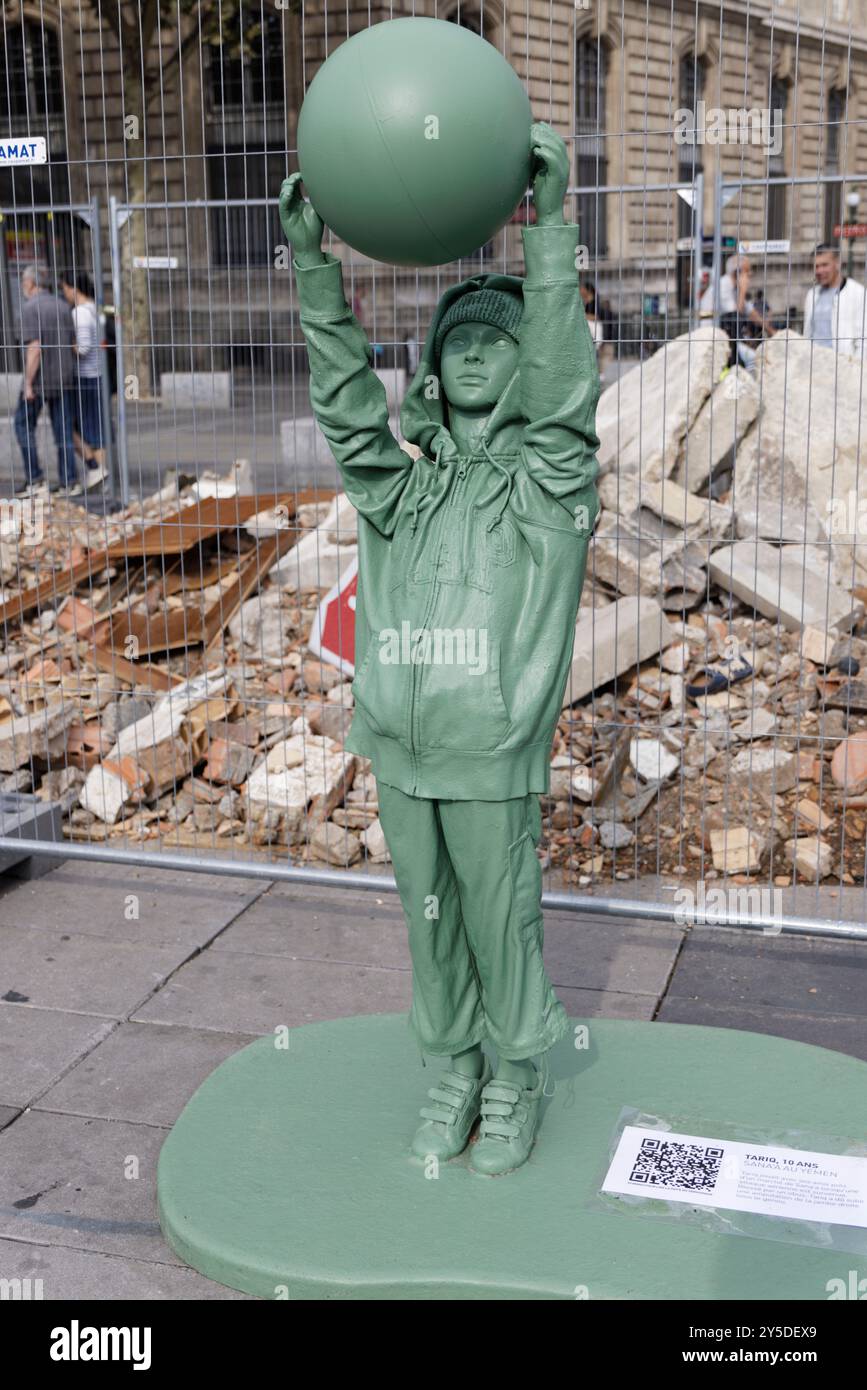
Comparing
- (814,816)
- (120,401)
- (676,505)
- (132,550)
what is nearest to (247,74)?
(132,550)

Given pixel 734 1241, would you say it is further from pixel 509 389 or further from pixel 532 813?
pixel 509 389

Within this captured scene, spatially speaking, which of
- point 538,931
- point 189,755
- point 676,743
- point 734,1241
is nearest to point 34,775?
point 189,755

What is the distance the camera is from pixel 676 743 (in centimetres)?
659

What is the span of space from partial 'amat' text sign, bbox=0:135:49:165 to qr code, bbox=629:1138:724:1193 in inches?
174

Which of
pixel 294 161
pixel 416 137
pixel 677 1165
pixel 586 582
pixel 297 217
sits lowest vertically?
pixel 677 1165

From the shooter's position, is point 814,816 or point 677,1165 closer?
point 677,1165

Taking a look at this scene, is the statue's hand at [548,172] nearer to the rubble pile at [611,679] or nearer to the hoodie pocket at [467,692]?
the hoodie pocket at [467,692]

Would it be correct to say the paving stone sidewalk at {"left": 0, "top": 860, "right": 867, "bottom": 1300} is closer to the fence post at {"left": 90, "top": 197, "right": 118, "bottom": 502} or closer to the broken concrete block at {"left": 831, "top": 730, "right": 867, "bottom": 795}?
the broken concrete block at {"left": 831, "top": 730, "right": 867, "bottom": 795}

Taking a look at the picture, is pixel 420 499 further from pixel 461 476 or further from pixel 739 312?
pixel 739 312

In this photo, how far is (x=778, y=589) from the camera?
7.25 m

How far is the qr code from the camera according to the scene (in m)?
3.54

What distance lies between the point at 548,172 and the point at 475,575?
93 centimetres

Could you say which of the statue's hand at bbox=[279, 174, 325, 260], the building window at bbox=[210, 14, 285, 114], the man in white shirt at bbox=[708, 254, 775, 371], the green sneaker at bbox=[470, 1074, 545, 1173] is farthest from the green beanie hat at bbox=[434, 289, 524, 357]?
the building window at bbox=[210, 14, 285, 114]

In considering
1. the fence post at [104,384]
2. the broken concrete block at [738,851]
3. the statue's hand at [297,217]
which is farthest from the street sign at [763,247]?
the fence post at [104,384]
